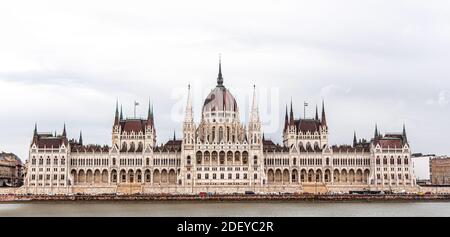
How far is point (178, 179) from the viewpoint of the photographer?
94812 mm

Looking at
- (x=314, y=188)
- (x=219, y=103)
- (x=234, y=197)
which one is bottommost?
(x=234, y=197)

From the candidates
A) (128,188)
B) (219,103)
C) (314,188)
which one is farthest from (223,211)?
(219,103)

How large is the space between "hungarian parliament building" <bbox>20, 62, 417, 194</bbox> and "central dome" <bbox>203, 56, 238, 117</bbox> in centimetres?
16

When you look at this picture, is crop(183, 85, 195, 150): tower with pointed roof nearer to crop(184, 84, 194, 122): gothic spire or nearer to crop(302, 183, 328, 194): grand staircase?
crop(184, 84, 194, 122): gothic spire

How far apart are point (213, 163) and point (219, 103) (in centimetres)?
1164

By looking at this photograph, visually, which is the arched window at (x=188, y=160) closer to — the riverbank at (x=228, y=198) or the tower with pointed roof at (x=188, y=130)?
the tower with pointed roof at (x=188, y=130)

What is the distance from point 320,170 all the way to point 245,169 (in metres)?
12.3

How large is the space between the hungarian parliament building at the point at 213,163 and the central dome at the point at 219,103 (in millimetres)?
162

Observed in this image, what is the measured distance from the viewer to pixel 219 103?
103 m

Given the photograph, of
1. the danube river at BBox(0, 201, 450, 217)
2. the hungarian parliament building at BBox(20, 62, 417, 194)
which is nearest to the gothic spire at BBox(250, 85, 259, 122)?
the hungarian parliament building at BBox(20, 62, 417, 194)

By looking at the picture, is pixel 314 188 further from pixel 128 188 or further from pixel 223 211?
pixel 223 211

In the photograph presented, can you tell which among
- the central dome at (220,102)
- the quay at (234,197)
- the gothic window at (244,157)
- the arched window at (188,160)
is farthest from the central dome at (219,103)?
the quay at (234,197)
